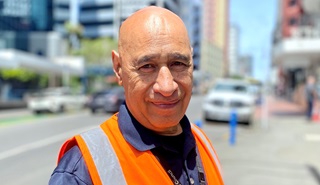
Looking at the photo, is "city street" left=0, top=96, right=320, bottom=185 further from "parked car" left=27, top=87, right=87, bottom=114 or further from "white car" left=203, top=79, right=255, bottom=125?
"parked car" left=27, top=87, right=87, bottom=114

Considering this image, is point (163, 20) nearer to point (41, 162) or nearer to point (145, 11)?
point (145, 11)

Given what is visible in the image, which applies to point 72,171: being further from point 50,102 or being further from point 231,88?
point 50,102

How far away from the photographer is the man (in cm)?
116

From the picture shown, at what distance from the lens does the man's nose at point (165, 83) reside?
1196 mm

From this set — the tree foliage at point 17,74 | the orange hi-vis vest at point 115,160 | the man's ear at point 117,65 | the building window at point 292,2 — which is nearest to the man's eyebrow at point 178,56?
the man's ear at point 117,65

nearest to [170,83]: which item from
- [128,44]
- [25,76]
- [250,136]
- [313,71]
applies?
[128,44]

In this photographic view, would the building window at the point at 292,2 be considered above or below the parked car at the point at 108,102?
above

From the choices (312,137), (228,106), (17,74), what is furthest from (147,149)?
(17,74)

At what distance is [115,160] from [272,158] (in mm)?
7105

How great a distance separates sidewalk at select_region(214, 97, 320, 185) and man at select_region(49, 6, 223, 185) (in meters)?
4.78

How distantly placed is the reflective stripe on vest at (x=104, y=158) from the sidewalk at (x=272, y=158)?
4893mm

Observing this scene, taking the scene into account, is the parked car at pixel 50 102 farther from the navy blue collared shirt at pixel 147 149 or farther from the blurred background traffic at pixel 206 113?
the navy blue collared shirt at pixel 147 149

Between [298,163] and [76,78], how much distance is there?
40595 mm

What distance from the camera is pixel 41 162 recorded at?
736 centimetres
